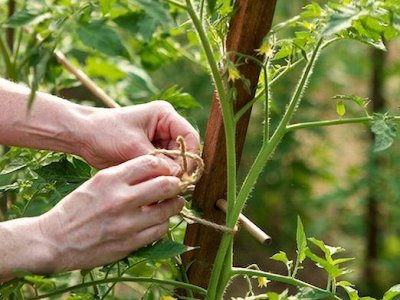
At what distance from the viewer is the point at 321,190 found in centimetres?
439

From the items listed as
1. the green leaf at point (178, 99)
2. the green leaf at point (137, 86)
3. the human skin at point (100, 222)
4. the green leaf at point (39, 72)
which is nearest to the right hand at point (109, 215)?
the human skin at point (100, 222)

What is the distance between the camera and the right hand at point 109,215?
1.03 m

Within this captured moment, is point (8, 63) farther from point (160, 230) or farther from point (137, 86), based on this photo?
point (160, 230)

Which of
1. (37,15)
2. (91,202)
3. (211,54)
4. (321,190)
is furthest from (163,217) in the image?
(321,190)

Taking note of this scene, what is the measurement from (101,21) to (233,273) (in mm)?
681

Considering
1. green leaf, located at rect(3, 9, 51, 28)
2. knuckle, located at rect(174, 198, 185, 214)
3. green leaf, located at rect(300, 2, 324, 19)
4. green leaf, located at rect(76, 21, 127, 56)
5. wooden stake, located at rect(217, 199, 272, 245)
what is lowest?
wooden stake, located at rect(217, 199, 272, 245)

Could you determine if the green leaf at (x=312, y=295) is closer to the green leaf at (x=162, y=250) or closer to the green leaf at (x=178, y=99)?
the green leaf at (x=162, y=250)

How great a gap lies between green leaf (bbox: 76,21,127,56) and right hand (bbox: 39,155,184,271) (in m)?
0.59

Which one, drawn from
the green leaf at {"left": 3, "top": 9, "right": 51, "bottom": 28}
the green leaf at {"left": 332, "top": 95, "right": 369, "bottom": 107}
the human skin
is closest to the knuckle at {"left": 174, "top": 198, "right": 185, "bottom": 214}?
the human skin

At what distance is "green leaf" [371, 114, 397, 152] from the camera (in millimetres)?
1050

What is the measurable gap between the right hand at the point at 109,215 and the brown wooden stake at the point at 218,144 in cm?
12

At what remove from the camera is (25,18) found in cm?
152

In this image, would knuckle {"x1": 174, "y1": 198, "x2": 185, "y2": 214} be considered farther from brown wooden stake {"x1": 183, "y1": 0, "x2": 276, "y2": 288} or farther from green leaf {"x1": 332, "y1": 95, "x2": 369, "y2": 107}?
green leaf {"x1": 332, "y1": 95, "x2": 369, "y2": 107}

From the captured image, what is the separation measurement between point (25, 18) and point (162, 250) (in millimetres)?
610
